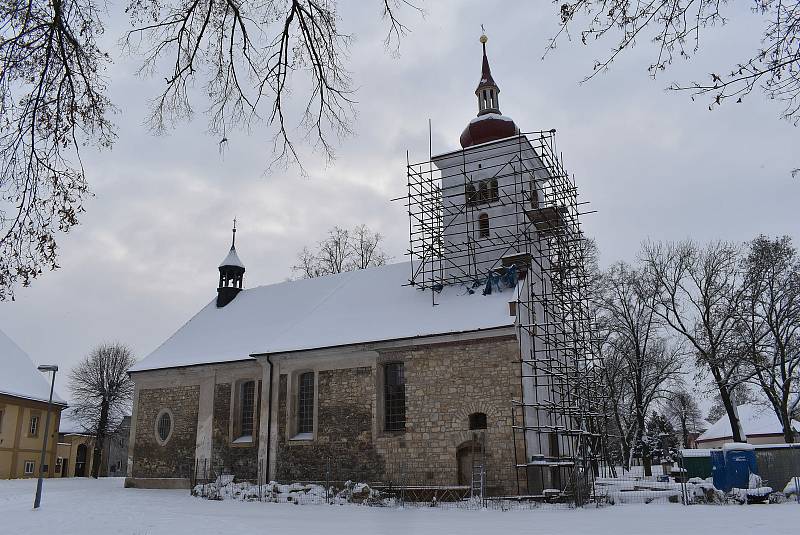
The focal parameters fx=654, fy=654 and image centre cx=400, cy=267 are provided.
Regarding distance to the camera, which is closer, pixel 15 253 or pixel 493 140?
pixel 15 253

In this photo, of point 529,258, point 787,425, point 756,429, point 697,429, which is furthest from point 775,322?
point 697,429

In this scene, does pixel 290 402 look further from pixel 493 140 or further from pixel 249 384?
pixel 493 140

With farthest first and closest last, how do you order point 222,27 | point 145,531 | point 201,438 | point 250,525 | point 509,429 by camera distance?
point 201,438
point 509,429
point 250,525
point 145,531
point 222,27

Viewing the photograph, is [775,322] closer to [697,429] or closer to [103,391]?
[103,391]

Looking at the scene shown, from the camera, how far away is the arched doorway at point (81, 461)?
47375mm

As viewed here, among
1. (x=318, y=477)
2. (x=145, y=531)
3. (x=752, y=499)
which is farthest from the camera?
(x=318, y=477)

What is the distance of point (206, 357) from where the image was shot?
90.4 ft

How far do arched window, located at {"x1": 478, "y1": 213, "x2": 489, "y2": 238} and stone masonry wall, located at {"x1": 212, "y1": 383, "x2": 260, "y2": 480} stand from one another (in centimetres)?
1174

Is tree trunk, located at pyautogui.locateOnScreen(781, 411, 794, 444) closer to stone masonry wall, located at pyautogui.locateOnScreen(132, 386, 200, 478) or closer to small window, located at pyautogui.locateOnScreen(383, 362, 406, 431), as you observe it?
small window, located at pyautogui.locateOnScreen(383, 362, 406, 431)

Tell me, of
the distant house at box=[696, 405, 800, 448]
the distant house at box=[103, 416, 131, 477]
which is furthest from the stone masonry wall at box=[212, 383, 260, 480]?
the distant house at box=[696, 405, 800, 448]

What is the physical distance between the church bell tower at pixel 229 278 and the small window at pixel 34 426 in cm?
1352

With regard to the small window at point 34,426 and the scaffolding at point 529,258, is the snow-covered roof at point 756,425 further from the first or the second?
the small window at point 34,426

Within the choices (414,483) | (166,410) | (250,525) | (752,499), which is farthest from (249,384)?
(752,499)

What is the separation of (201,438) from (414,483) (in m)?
9.97
